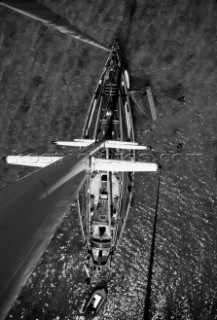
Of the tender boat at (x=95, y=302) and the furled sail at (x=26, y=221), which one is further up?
the furled sail at (x=26, y=221)

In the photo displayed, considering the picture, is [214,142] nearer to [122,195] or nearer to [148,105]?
[148,105]

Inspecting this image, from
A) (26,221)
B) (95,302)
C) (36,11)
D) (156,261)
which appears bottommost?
(95,302)

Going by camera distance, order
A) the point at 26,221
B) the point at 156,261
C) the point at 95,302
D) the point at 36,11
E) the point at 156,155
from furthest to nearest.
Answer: the point at 156,155, the point at 156,261, the point at 95,302, the point at 36,11, the point at 26,221

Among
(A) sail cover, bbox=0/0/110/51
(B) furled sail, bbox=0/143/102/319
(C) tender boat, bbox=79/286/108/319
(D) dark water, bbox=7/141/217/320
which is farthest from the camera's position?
(D) dark water, bbox=7/141/217/320

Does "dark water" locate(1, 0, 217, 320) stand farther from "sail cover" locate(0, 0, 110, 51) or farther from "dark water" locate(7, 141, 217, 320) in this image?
"sail cover" locate(0, 0, 110, 51)

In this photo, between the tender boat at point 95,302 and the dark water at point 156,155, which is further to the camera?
the dark water at point 156,155

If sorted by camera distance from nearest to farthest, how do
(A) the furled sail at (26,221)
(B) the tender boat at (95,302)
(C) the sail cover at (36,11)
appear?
(A) the furled sail at (26,221)
(C) the sail cover at (36,11)
(B) the tender boat at (95,302)

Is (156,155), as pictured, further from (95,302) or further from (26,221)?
(26,221)

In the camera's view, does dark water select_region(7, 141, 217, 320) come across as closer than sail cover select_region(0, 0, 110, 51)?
No

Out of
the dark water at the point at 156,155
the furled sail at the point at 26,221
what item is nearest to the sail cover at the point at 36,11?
the furled sail at the point at 26,221

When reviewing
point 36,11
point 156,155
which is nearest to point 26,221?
point 36,11

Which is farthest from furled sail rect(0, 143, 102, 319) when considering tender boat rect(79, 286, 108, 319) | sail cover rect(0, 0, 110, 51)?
tender boat rect(79, 286, 108, 319)

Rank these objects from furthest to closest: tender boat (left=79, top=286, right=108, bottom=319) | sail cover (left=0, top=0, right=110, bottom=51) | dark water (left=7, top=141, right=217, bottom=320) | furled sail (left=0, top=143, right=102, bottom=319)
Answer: dark water (left=7, top=141, right=217, bottom=320) < tender boat (left=79, top=286, right=108, bottom=319) < sail cover (left=0, top=0, right=110, bottom=51) < furled sail (left=0, top=143, right=102, bottom=319)

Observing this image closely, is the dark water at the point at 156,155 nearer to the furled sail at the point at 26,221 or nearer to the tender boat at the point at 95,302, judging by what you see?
the tender boat at the point at 95,302
